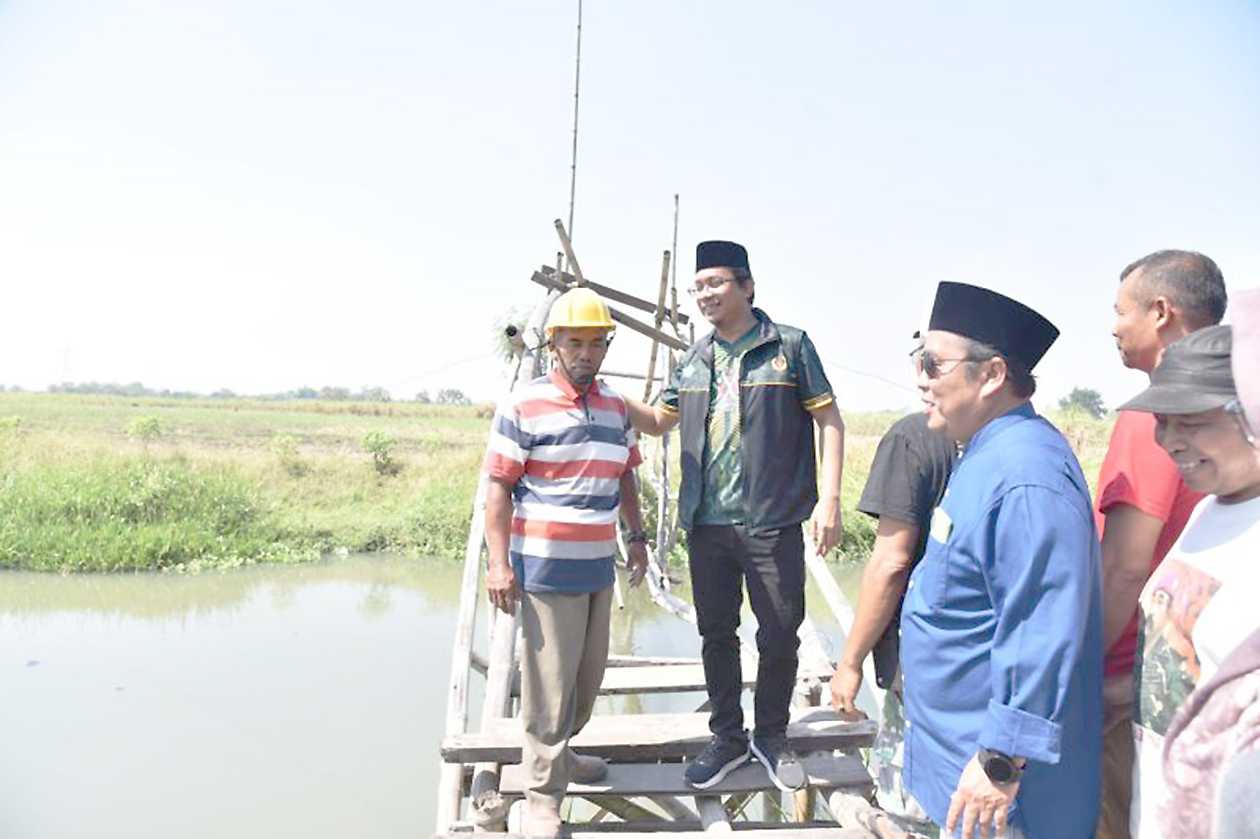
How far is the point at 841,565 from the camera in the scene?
12172mm

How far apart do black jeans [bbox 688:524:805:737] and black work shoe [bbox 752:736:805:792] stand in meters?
0.03

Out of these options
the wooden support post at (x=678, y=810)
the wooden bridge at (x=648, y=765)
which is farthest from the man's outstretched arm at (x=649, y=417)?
the wooden support post at (x=678, y=810)

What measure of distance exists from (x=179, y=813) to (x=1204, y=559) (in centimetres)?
630

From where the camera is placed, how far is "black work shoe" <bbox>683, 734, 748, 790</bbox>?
2.65 meters

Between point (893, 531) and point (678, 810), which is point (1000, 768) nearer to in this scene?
point (893, 531)

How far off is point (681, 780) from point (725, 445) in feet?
3.73

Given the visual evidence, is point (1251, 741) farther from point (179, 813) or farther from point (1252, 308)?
point (179, 813)

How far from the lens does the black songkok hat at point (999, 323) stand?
5.40ft

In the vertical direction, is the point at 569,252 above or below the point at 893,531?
above

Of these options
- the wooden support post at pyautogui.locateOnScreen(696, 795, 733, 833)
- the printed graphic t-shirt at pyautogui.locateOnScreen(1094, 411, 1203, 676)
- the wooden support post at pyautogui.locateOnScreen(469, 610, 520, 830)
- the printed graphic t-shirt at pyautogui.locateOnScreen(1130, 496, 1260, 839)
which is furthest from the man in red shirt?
the wooden support post at pyautogui.locateOnScreen(469, 610, 520, 830)

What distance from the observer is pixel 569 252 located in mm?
6098

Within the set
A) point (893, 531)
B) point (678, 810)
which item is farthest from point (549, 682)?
point (678, 810)

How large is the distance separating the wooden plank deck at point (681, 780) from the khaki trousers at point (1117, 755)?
3.17 feet

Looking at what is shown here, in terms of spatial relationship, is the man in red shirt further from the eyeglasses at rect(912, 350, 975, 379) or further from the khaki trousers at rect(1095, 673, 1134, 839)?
the eyeglasses at rect(912, 350, 975, 379)
